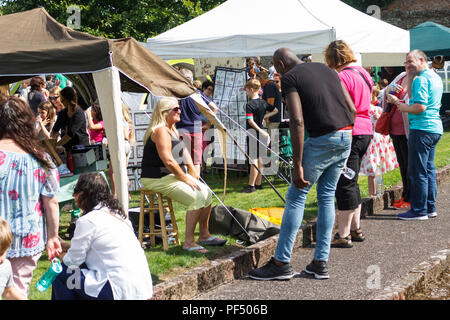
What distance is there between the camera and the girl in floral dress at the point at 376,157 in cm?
887

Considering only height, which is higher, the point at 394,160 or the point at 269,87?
the point at 269,87

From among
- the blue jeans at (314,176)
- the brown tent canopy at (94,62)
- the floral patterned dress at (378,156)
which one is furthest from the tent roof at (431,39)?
the blue jeans at (314,176)

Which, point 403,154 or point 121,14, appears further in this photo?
point 121,14

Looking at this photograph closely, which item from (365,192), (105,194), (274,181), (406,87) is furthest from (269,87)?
(105,194)

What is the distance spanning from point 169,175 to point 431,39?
1487 cm

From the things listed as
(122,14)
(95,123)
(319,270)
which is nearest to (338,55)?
(319,270)

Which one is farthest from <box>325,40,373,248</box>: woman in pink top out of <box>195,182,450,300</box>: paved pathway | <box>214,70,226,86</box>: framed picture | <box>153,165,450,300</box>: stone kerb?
<box>214,70,226,86</box>: framed picture

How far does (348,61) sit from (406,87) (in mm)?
1988

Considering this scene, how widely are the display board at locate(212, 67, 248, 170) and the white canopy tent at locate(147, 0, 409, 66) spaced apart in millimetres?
1131

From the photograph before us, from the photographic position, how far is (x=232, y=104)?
11188 mm

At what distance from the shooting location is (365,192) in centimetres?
967

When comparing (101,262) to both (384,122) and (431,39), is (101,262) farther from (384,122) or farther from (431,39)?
(431,39)

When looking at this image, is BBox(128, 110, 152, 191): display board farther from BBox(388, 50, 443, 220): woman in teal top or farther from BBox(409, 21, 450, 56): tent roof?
BBox(409, 21, 450, 56): tent roof
